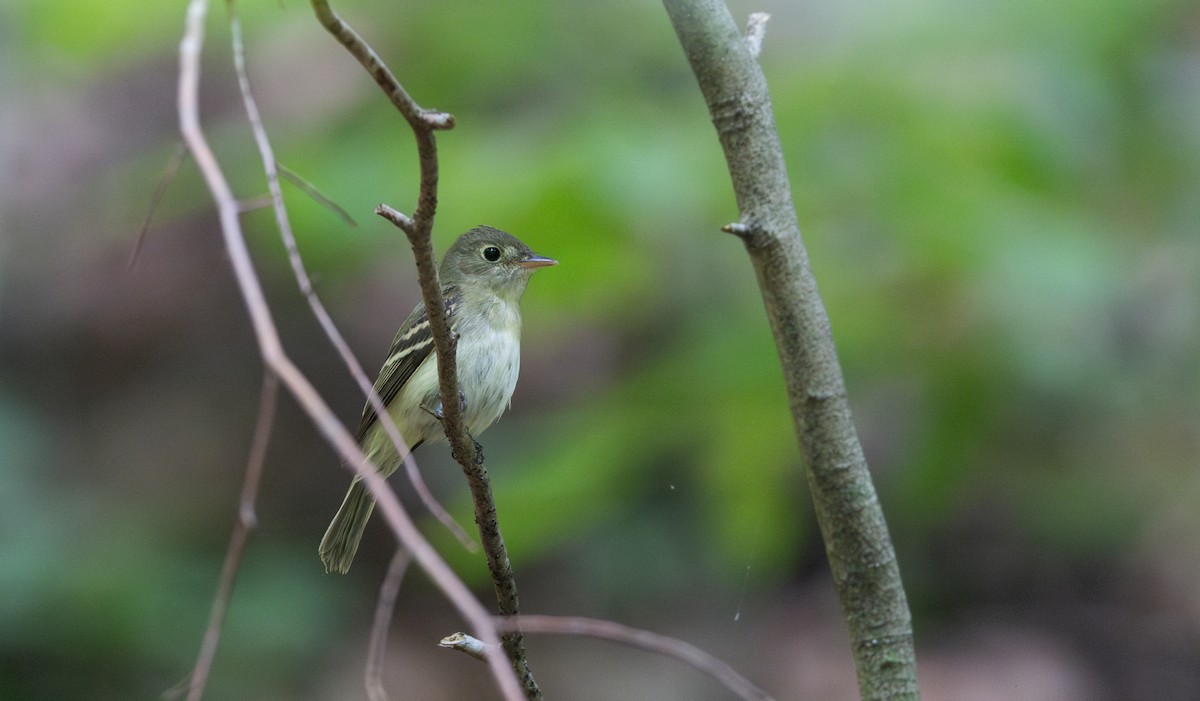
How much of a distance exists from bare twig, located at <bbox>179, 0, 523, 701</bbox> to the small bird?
2362 mm

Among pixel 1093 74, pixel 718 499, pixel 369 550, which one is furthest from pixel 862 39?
pixel 369 550

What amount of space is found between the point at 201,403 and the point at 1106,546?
5477 mm

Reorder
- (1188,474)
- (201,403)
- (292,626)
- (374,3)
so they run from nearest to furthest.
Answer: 1. (374,3)
2. (1188,474)
3. (292,626)
4. (201,403)

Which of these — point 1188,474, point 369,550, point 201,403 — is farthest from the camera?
point 201,403

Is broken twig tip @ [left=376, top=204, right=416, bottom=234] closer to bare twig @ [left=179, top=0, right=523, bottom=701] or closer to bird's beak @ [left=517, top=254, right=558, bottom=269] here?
bare twig @ [left=179, top=0, right=523, bottom=701]

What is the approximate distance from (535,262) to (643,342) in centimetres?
89

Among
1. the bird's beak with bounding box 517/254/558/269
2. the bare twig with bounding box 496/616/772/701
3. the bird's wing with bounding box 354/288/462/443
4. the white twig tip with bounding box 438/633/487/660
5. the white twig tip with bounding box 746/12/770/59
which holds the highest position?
the white twig tip with bounding box 746/12/770/59

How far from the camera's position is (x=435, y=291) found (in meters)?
1.96

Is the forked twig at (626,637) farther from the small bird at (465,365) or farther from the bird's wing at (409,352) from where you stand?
the bird's wing at (409,352)

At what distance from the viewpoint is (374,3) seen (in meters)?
3.87

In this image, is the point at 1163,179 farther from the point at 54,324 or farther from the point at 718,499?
the point at 54,324

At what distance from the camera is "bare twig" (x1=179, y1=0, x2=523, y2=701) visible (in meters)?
1.10

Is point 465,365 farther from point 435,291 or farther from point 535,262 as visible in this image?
point 435,291

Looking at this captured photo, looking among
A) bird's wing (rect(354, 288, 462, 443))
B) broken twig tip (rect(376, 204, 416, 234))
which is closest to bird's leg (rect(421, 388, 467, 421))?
bird's wing (rect(354, 288, 462, 443))
